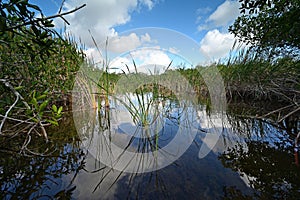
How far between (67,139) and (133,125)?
1.94ft

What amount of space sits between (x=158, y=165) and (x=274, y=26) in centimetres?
259

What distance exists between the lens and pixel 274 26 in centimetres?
214

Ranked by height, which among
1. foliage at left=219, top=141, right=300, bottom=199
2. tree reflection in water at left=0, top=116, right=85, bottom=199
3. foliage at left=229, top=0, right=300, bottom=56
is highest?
foliage at left=229, top=0, right=300, bottom=56

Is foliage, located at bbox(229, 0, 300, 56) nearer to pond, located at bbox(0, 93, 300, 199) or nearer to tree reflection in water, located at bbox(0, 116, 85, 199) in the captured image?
pond, located at bbox(0, 93, 300, 199)

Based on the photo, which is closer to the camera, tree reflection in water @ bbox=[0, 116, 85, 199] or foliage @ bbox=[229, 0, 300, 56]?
tree reflection in water @ bbox=[0, 116, 85, 199]

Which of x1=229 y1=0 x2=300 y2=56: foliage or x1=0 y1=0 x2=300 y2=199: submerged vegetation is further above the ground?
x1=229 y1=0 x2=300 y2=56: foliage

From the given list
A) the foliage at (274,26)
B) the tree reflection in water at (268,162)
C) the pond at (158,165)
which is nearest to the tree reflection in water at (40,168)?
the pond at (158,165)

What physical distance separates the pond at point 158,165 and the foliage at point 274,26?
1173mm

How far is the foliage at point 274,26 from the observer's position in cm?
157

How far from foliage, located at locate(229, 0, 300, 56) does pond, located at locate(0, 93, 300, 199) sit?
46.2 inches

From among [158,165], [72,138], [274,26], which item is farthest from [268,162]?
[274,26]

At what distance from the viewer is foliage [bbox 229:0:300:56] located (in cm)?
157

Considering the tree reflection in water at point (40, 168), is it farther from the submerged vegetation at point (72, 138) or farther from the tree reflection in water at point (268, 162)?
the tree reflection in water at point (268, 162)

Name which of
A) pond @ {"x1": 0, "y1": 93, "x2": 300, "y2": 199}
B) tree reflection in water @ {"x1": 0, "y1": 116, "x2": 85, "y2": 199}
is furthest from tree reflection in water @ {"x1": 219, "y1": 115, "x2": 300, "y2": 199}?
tree reflection in water @ {"x1": 0, "y1": 116, "x2": 85, "y2": 199}
